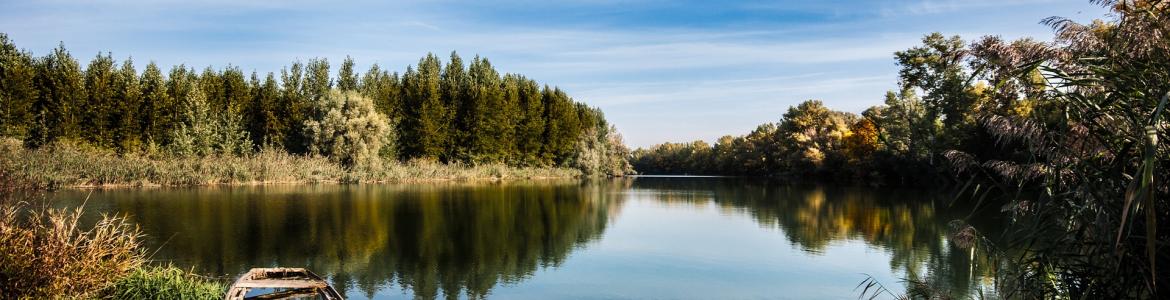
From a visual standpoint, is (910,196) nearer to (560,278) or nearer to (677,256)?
(677,256)

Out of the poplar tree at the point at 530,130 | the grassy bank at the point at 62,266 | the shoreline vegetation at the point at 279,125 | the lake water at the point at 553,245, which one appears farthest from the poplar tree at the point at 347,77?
the grassy bank at the point at 62,266

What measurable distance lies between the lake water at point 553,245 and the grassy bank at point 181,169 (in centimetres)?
325

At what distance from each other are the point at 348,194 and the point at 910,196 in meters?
25.0

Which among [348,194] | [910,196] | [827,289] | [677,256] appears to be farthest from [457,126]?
[827,289]

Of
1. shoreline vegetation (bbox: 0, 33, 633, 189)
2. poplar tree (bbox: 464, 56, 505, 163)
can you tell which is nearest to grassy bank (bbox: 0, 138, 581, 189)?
shoreline vegetation (bbox: 0, 33, 633, 189)

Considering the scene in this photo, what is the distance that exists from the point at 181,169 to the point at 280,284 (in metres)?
30.2

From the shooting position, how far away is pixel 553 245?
16062mm

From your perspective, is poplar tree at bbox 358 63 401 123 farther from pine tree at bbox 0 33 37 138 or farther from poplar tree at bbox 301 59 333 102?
pine tree at bbox 0 33 37 138

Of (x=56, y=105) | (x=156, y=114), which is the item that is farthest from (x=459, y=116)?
(x=56, y=105)

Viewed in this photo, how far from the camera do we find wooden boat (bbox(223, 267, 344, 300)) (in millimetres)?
7137

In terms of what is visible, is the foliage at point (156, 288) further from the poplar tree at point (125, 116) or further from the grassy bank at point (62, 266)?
the poplar tree at point (125, 116)

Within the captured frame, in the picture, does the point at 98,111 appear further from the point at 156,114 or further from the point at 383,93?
the point at 383,93

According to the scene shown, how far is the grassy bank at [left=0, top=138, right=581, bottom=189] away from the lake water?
128 inches

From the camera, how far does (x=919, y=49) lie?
39031 mm
